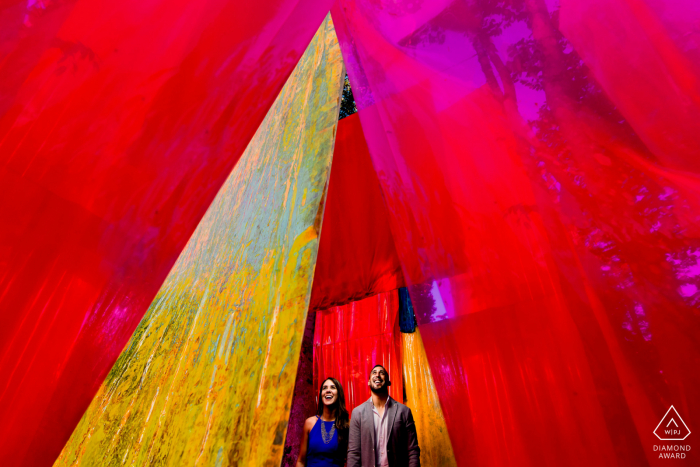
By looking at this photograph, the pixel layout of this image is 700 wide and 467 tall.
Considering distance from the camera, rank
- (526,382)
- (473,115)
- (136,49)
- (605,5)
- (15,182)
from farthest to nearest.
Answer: (473,115)
(526,382)
(605,5)
(136,49)
(15,182)

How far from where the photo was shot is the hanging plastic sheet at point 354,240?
2.67 metres

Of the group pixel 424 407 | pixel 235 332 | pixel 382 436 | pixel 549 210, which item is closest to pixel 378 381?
pixel 382 436

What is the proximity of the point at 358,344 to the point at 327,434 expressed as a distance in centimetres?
188

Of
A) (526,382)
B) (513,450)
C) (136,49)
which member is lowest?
(513,450)

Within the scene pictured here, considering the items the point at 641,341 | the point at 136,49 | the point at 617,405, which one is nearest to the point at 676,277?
the point at 641,341

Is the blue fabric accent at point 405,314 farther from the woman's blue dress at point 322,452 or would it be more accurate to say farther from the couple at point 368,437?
the woman's blue dress at point 322,452

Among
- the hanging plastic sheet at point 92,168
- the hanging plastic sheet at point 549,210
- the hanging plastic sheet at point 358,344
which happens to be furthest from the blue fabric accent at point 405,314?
→ the hanging plastic sheet at point 92,168

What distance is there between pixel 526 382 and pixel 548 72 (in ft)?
2.66

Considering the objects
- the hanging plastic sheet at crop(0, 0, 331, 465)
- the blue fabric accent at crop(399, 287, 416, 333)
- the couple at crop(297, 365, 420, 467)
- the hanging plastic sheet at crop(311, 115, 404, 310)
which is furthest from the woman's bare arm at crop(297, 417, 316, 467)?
the blue fabric accent at crop(399, 287, 416, 333)

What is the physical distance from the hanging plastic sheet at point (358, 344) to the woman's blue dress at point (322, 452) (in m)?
1.63

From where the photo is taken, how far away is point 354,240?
2.72m

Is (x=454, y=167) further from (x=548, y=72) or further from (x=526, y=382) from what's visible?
(x=526, y=382)

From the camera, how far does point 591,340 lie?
0.93 meters

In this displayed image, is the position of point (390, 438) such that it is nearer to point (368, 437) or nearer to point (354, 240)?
point (368, 437)
